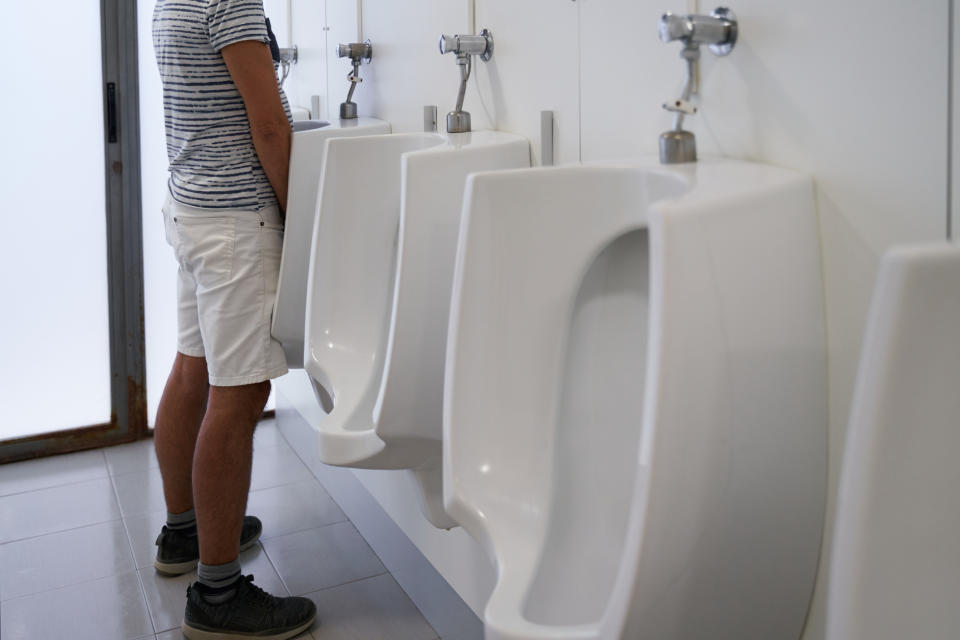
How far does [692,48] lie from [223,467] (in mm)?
1161

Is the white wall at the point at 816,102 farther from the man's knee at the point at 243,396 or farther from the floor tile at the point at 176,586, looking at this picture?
the floor tile at the point at 176,586

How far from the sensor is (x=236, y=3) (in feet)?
4.79

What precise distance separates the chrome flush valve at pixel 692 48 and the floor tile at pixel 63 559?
5.52 feet

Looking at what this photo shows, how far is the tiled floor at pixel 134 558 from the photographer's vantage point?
1.78m

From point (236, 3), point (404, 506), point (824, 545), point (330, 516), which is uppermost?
point (236, 3)

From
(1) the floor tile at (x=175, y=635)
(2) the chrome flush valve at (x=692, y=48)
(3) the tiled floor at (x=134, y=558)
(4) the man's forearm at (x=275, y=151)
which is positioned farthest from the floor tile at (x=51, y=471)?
(2) the chrome flush valve at (x=692, y=48)

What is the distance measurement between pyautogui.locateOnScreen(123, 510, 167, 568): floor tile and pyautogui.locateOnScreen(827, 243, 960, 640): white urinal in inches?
73.3

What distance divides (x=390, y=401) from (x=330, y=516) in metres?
1.22

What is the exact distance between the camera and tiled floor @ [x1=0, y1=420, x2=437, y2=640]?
5.84 ft

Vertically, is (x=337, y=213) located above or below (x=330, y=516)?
above

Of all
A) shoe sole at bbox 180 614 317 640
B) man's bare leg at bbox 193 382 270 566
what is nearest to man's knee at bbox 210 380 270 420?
man's bare leg at bbox 193 382 270 566

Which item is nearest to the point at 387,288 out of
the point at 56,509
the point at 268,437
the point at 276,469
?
the point at 276,469

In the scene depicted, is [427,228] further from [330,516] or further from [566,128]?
[330,516]

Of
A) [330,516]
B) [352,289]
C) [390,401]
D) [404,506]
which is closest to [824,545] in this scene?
[390,401]
